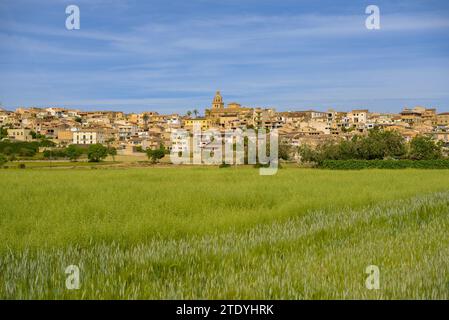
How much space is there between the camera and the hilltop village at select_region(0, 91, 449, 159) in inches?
3974

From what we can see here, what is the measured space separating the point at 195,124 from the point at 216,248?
148241mm

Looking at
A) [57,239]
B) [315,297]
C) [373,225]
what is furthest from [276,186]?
[315,297]

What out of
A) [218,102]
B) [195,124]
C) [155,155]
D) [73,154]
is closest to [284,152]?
[155,155]

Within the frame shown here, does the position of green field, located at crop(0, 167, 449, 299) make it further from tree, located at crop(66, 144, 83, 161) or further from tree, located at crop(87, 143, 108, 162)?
tree, located at crop(66, 144, 83, 161)

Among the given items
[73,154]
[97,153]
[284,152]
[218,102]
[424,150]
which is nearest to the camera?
[424,150]

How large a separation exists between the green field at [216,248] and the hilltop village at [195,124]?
7580 centimetres

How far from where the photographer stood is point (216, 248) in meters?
6.68

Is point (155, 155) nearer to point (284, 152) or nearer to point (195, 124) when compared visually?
point (284, 152)

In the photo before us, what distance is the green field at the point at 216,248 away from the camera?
485 centimetres

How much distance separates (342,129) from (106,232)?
129m

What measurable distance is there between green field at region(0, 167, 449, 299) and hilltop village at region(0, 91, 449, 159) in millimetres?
75804

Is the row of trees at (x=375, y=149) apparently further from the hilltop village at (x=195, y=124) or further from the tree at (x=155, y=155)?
the hilltop village at (x=195, y=124)

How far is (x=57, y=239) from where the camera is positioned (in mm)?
7449

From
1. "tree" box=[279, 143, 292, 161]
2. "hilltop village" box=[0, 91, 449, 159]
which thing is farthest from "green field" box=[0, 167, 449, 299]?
"hilltop village" box=[0, 91, 449, 159]
